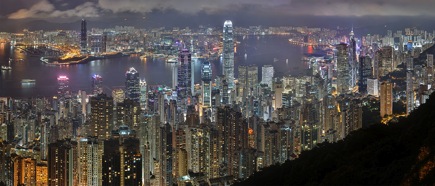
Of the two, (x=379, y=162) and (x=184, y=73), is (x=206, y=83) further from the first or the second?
(x=379, y=162)

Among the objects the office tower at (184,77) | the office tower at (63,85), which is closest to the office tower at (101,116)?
the office tower at (63,85)

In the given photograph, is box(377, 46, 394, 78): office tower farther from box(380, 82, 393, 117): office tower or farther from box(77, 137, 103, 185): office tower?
box(77, 137, 103, 185): office tower

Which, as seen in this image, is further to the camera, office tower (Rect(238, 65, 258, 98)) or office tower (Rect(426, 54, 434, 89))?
office tower (Rect(238, 65, 258, 98))

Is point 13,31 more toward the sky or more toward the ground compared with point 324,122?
more toward the sky

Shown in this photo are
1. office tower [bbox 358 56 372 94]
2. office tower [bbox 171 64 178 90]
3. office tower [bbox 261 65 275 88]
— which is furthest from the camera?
office tower [bbox 261 65 275 88]

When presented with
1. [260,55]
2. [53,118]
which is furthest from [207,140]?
[260,55]

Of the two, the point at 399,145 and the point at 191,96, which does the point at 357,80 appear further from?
the point at 399,145

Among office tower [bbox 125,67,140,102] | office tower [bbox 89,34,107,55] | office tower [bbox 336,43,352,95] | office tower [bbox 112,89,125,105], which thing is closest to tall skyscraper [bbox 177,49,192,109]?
office tower [bbox 125,67,140,102]
